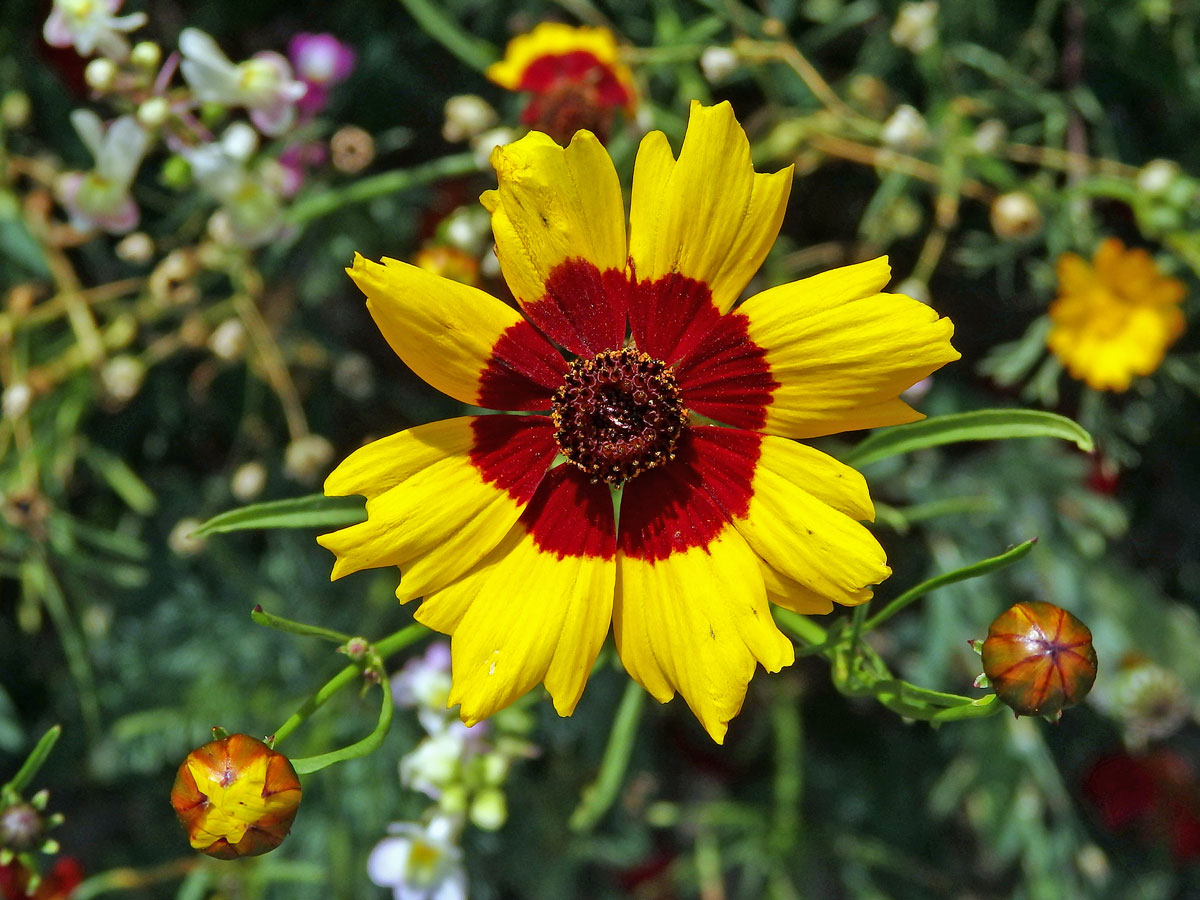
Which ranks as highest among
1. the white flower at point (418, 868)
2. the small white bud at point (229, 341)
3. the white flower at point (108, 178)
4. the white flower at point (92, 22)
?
the white flower at point (92, 22)

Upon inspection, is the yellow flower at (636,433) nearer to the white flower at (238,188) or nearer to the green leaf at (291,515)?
the green leaf at (291,515)

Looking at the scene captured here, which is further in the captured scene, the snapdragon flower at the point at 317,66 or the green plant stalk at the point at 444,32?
the snapdragon flower at the point at 317,66

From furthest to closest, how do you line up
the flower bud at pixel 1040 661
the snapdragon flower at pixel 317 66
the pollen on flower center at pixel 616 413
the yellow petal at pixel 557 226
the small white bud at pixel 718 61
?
the snapdragon flower at pixel 317 66 < the small white bud at pixel 718 61 < the pollen on flower center at pixel 616 413 < the yellow petal at pixel 557 226 < the flower bud at pixel 1040 661

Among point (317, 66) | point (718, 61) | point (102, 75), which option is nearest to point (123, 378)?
point (102, 75)

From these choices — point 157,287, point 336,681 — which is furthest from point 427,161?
point 336,681

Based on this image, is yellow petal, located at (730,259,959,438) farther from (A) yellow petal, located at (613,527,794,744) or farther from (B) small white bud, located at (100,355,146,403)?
(B) small white bud, located at (100,355,146,403)

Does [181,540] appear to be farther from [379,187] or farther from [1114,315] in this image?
[1114,315]

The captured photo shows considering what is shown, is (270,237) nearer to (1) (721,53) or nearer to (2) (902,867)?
(1) (721,53)

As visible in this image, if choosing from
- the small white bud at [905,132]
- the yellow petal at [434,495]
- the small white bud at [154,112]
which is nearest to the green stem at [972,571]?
the yellow petal at [434,495]
